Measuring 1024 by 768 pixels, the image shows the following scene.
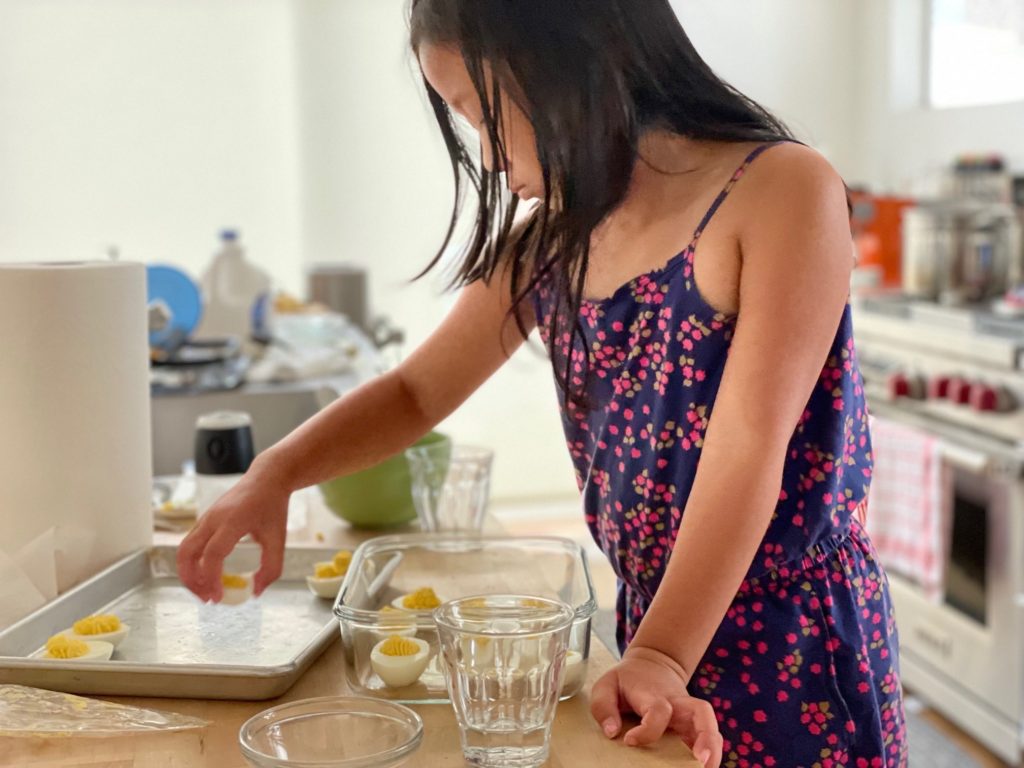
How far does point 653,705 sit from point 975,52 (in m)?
3.19

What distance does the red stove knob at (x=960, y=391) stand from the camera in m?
2.58

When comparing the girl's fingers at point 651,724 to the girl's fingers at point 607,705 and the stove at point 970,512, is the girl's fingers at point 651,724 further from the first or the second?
the stove at point 970,512

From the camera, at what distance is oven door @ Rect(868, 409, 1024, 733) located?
2451 millimetres

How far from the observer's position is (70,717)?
0.80 m

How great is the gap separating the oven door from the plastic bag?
1990mm

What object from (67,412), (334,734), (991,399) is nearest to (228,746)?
(334,734)

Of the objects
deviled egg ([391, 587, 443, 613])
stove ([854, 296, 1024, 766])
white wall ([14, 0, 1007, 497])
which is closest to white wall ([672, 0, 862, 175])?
white wall ([14, 0, 1007, 497])

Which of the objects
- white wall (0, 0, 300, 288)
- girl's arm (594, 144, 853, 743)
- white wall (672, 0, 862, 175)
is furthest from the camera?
white wall (672, 0, 862, 175)

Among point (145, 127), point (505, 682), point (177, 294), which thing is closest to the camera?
point (505, 682)

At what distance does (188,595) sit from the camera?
1082mm

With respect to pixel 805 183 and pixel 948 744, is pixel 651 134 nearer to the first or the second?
pixel 805 183

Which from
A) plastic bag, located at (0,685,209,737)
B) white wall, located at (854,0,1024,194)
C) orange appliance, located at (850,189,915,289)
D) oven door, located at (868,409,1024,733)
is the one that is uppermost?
white wall, located at (854,0,1024,194)

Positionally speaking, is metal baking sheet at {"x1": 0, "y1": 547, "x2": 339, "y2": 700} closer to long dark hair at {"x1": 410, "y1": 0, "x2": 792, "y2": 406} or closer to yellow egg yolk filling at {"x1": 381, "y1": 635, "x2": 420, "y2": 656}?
yellow egg yolk filling at {"x1": 381, "y1": 635, "x2": 420, "y2": 656}

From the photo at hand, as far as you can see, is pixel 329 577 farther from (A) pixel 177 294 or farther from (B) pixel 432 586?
(A) pixel 177 294
